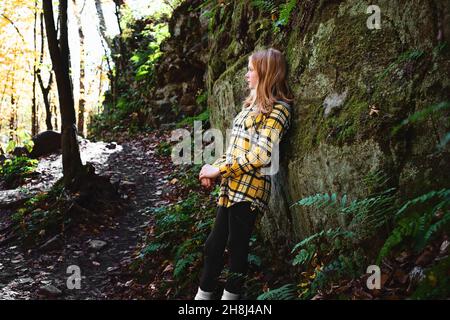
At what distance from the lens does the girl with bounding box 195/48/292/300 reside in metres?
3.61

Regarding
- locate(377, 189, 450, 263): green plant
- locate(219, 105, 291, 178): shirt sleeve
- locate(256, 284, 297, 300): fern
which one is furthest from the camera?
locate(219, 105, 291, 178): shirt sleeve

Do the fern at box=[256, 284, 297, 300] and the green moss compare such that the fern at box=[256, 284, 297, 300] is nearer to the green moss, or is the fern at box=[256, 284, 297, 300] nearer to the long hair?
the green moss

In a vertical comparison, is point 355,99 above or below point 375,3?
below

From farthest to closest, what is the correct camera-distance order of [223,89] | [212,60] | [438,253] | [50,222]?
[212,60]
[50,222]
[223,89]
[438,253]

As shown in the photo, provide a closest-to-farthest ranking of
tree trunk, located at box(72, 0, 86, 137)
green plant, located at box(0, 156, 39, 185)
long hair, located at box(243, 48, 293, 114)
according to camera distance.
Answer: long hair, located at box(243, 48, 293, 114) < green plant, located at box(0, 156, 39, 185) < tree trunk, located at box(72, 0, 86, 137)

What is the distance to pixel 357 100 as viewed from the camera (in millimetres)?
3480

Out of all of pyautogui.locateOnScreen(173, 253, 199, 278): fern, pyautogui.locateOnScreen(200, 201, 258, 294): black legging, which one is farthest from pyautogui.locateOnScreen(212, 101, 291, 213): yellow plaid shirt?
pyautogui.locateOnScreen(173, 253, 199, 278): fern

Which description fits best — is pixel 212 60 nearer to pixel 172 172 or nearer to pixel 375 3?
pixel 172 172

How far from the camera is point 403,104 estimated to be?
3.10m

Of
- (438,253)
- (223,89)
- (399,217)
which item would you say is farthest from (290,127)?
(223,89)

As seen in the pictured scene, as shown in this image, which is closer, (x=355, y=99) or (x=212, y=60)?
(x=355, y=99)

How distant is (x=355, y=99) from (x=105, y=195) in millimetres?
6232
